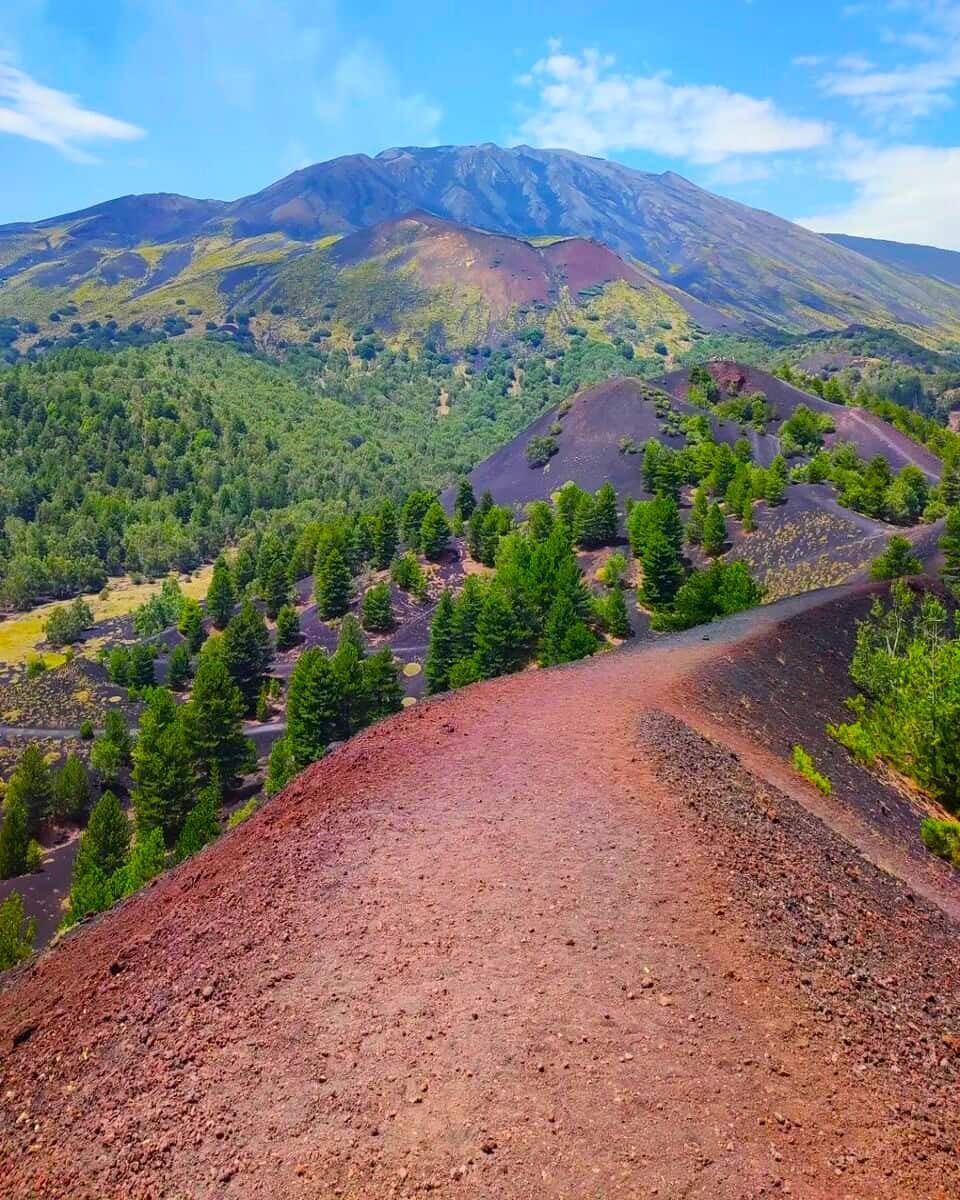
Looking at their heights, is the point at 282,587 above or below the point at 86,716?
above

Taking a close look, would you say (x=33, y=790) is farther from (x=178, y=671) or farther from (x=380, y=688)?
(x=178, y=671)

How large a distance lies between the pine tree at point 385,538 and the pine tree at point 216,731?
2879cm

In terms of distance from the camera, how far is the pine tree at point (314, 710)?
136 feet

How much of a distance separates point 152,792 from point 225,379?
423ft

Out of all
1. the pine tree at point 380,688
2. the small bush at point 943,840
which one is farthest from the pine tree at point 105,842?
the small bush at point 943,840

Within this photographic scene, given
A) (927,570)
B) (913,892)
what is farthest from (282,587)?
(913,892)

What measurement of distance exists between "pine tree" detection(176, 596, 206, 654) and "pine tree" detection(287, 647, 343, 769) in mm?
29385

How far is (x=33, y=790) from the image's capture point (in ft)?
136

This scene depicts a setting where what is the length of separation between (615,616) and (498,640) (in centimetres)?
923

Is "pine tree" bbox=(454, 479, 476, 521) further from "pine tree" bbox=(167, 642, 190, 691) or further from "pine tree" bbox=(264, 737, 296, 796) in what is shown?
"pine tree" bbox=(264, 737, 296, 796)

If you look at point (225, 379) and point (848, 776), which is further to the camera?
point (225, 379)

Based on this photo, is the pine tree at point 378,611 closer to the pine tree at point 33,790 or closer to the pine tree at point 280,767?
the pine tree at point 280,767

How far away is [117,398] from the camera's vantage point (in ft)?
420

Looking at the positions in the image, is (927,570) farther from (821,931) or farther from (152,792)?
(152,792)
